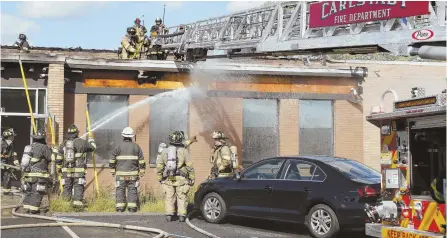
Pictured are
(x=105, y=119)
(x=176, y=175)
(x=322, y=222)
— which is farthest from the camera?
(x=105, y=119)

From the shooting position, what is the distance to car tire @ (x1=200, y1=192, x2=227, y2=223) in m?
11.0

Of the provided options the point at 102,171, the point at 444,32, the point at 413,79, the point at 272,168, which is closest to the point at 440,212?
the point at 444,32

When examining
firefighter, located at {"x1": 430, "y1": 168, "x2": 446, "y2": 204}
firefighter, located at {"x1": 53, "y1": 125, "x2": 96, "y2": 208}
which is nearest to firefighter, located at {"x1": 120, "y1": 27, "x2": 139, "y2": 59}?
firefighter, located at {"x1": 53, "y1": 125, "x2": 96, "y2": 208}

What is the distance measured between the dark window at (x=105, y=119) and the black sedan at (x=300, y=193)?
498 cm

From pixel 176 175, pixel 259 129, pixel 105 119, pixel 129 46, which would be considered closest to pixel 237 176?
pixel 176 175

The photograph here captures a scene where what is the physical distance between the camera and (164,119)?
16141 millimetres

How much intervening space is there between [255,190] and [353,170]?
1.73 meters

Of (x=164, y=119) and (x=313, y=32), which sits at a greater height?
(x=313, y=32)

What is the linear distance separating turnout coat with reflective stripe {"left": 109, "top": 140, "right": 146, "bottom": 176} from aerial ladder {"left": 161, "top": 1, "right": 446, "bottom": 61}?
271cm

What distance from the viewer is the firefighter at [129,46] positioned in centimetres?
1655

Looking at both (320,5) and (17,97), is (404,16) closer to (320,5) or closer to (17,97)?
(320,5)

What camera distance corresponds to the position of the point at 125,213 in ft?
39.4

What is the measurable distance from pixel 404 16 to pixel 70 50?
1241 centimetres

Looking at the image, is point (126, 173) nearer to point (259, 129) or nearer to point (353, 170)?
point (353, 170)
